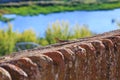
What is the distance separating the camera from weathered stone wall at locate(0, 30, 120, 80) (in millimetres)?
1636

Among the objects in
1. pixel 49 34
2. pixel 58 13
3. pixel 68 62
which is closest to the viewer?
A: pixel 68 62

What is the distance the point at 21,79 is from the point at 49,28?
1451 cm

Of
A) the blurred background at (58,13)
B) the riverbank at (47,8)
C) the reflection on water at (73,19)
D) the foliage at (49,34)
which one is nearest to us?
the foliage at (49,34)

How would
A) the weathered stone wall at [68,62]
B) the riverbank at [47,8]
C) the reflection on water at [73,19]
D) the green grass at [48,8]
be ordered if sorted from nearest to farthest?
the weathered stone wall at [68,62] < the reflection on water at [73,19] < the riverbank at [47,8] < the green grass at [48,8]

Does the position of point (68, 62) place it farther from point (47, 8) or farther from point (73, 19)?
point (47, 8)

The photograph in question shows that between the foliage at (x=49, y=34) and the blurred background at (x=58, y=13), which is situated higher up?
the foliage at (x=49, y=34)

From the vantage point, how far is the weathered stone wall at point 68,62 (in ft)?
5.37

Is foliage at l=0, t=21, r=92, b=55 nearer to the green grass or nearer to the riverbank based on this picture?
the riverbank

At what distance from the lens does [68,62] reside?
196cm

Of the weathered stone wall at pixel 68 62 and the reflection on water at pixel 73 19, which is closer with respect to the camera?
the weathered stone wall at pixel 68 62

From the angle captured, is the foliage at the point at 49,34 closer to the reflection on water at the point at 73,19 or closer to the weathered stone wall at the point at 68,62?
the reflection on water at the point at 73,19

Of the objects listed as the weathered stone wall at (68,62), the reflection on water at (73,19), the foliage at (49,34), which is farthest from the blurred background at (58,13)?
the weathered stone wall at (68,62)

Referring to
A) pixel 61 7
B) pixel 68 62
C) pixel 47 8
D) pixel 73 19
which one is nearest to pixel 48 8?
pixel 47 8

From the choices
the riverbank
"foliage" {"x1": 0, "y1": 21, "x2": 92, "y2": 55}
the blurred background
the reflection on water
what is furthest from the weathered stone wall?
the riverbank
